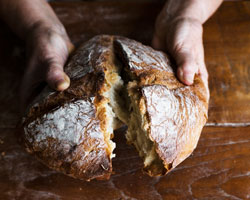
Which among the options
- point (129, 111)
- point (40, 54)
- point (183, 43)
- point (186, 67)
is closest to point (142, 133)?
point (129, 111)

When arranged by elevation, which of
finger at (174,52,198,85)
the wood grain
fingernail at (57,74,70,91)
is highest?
fingernail at (57,74,70,91)

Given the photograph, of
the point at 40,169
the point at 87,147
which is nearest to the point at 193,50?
the point at 87,147

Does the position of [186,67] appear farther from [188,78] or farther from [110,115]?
[110,115]

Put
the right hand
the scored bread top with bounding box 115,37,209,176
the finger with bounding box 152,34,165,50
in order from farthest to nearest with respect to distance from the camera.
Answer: the finger with bounding box 152,34,165,50, the right hand, the scored bread top with bounding box 115,37,209,176

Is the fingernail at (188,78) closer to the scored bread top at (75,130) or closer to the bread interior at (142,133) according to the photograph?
the bread interior at (142,133)

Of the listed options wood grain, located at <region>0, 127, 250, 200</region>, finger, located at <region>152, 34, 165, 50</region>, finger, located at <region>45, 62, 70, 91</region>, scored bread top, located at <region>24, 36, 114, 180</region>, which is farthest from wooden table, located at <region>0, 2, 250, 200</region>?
finger, located at <region>45, 62, 70, 91</region>

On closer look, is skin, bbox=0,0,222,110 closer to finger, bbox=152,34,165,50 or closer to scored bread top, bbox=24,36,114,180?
finger, bbox=152,34,165,50

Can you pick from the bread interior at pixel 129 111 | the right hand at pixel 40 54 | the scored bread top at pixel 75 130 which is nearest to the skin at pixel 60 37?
the right hand at pixel 40 54
